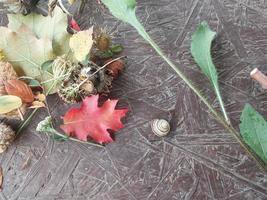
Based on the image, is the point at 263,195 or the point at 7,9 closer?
the point at 263,195

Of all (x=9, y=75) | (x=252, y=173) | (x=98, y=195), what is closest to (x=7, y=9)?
(x=9, y=75)

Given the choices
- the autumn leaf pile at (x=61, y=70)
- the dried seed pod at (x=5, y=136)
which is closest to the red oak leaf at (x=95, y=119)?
the autumn leaf pile at (x=61, y=70)

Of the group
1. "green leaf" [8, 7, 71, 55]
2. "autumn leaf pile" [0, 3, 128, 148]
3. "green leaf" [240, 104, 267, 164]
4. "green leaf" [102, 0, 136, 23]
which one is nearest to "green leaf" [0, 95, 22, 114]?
"autumn leaf pile" [0, 3, 128, 148]

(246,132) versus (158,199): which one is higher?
(246,132)

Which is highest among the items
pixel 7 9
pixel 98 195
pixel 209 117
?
pixel 7 9

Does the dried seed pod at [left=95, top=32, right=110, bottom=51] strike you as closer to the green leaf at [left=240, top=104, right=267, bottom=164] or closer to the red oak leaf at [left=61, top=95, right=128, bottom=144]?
the red oak leaf at [left=61, top=95, right=128, bottom=144]

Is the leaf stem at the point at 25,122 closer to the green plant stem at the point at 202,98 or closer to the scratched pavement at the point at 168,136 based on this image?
the scratched pavement at the point at 168,136

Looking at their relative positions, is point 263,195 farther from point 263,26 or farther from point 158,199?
point 263,26

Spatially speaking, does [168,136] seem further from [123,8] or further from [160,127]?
[123,8]
